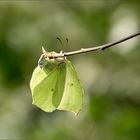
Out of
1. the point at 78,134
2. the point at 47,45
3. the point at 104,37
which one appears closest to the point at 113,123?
the point at 78,134

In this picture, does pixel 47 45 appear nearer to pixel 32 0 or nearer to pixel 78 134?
pixel 32 0

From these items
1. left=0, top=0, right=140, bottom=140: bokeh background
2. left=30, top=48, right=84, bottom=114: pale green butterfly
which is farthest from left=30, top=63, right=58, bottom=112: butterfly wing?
left=0, top=0, right=140, bottom=140: bokeh background

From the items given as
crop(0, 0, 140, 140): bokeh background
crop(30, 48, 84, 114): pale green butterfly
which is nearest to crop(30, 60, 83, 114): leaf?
crop(30, 48, 84, 114): pale green butterfly

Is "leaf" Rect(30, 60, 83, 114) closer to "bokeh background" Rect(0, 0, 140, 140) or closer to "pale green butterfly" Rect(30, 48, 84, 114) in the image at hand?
"pale green butterfly" Rect(30, 48, 84, 114)

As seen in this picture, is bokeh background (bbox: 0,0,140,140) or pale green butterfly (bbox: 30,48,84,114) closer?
pale green butterfly (bbox: 30,48,84,114)

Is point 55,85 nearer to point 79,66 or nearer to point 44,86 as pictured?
point 44,86

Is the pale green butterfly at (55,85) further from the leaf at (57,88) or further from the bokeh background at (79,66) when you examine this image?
the bokeh background at (79,66)

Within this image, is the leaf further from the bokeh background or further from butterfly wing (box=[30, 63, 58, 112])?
the bokeh background

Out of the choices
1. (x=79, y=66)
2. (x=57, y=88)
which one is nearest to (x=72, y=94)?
(x=57, y=88)
